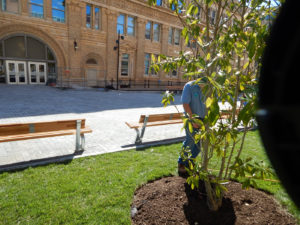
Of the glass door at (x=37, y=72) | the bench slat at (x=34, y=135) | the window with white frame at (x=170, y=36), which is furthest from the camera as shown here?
the window with white frame at (x=170, y=36)

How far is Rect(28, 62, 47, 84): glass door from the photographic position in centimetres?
2173

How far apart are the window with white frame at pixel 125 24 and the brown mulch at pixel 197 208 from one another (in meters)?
25.1

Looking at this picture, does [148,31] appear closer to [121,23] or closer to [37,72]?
[121,23]

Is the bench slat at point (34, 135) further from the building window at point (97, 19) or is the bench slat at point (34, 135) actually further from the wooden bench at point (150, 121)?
the building window at point (97, 19)

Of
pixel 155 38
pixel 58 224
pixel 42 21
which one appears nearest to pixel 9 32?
pixel 42 21

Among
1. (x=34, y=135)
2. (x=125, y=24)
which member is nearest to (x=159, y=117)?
(x=34, y=135)

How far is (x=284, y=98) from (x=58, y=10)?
25.0 metres

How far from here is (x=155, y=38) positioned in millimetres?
29672

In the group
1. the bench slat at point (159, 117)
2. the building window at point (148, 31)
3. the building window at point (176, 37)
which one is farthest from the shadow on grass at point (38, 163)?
the building window at point (176, 37)

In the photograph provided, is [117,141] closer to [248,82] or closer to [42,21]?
[248,82]

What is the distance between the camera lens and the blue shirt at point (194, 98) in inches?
140

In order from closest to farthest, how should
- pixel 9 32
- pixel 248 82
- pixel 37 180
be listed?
pixel 248 82, pixel 37 180, pixel 9 32

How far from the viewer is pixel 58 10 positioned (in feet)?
70.5

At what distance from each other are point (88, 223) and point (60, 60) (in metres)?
22.0
